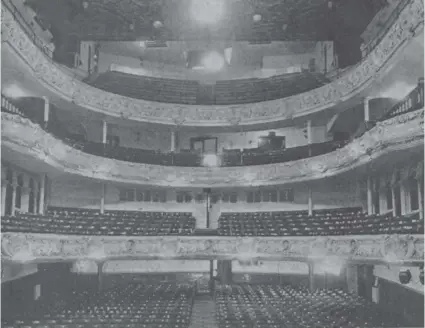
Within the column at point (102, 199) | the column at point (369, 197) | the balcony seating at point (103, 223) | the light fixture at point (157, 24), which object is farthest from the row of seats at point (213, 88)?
the balcony seating at point (103, 223)

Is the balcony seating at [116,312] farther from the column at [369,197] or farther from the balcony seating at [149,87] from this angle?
Result: the balcony seating at [149,87]

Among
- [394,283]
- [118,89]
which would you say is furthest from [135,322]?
[118,89]

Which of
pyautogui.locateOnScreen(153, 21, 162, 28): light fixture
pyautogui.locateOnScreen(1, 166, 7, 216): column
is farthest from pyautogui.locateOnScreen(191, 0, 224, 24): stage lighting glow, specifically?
pyautogui.locateOnScreen(1, 166, 7, 216): column

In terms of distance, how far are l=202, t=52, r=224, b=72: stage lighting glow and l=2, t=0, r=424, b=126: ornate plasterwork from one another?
14.2 feet

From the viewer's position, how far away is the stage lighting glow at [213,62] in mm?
24453

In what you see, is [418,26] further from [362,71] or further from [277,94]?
[277,94]

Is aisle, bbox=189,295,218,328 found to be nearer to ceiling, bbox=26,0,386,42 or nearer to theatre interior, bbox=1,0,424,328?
theatre interior, bbox=1,0,424,328

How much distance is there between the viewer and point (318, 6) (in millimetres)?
17297

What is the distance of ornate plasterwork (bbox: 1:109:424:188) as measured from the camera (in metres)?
12.1

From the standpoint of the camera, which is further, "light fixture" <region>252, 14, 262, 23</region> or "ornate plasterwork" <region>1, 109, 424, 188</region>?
"light fixture" <region>252, 14, 262, 23</region>

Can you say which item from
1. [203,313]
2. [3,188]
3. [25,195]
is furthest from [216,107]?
[3,188]

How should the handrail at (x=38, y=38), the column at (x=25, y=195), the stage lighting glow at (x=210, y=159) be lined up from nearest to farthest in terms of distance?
the handrail at (x=38, y=38) < the column at (x=25, y=195) < the stage lighting glow at (x=210, y=159)

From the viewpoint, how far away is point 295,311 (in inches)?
492

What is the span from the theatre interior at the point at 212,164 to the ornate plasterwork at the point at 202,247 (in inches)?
2.0
